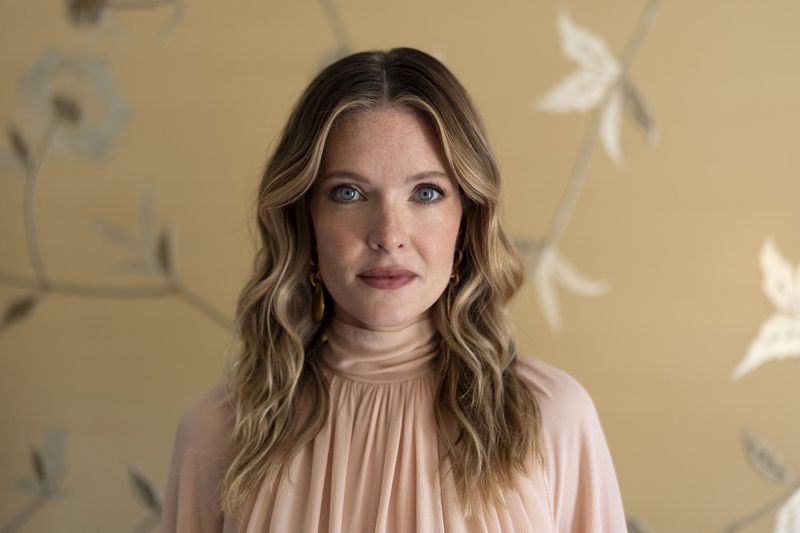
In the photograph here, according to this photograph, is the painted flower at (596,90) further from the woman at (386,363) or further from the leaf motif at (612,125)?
the woman at (386,363)

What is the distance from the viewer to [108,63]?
62.7 inches

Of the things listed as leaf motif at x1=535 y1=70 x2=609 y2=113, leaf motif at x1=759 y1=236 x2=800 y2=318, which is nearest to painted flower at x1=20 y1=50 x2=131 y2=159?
leaf motif at x1=535 y1=70 x2=609 y2=113

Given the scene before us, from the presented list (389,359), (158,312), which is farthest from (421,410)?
(158,312)

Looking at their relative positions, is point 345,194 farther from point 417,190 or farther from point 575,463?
point 575,463

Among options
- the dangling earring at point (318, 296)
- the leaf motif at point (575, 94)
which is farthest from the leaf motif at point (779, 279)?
the dangling earring at point (318, 296)

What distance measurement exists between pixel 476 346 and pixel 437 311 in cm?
7

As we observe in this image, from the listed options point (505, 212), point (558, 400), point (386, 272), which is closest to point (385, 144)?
point (386, 272)

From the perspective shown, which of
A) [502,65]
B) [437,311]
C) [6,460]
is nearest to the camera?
[437,311]

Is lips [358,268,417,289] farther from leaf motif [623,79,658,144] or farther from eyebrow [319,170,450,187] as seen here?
leaf motif [623,79,658,144]

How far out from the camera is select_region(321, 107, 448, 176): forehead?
3.57ft

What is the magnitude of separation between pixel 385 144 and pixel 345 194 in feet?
0.28

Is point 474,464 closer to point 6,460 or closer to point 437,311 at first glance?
point 437,311

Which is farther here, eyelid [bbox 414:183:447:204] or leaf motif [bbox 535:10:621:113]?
leaf motif [bbox 535:10:621:113]

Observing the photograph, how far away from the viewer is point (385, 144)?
109 cm
